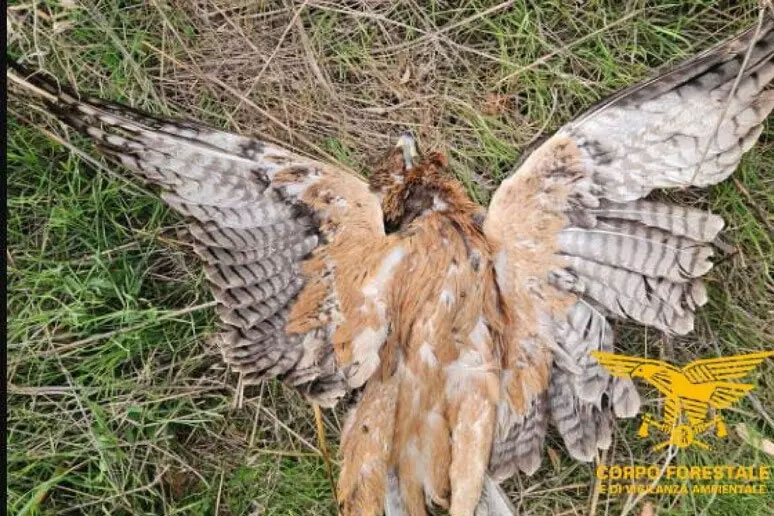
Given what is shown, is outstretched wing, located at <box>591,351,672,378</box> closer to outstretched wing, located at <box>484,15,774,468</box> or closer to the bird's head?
outstretched wing, located at <box>484,15,774,468</box>

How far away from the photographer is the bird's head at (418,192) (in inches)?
105

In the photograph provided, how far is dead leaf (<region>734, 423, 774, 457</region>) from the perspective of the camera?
9.78ft

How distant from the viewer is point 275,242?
2.61 metres

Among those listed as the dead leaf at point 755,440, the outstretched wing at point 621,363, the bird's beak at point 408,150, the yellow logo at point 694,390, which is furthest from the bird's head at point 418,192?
the dead leaf at point 755,440

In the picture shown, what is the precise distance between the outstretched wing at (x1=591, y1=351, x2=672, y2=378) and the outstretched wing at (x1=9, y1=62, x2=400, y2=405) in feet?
2.48

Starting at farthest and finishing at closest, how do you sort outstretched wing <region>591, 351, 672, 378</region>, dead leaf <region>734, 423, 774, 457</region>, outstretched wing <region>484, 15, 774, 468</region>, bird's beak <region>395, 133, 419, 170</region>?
dead leaf <region>734, 423, 774, 457</region> < bird's beak <region>395, 133, 419, 170</region> < outstretched wing <region>591, 351, 672, 378</region> < outstretched wing <region>484, 15, 774, 468</region>

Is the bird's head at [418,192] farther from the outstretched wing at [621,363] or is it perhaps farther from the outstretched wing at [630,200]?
the outstretched wing at [621,363]

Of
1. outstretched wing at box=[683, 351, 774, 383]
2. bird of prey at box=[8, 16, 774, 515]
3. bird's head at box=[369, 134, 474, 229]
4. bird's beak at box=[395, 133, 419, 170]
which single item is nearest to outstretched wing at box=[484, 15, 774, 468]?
bird of prey at box=[8, 16, 774, 515]

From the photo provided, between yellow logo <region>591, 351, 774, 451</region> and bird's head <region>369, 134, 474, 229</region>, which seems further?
yellow logo <region>591, 351, 774, 451</region>

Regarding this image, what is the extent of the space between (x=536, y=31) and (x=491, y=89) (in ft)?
0.98

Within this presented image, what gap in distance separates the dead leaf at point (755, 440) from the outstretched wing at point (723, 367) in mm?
195

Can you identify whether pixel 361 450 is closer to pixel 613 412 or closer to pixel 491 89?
pixel 613 412

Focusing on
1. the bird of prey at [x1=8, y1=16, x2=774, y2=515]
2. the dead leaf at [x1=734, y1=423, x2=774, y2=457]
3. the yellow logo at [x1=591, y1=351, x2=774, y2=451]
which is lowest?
the dead leaf at [x1=734, y1=423, x2=774, y2=457]

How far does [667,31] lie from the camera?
3090 mm
